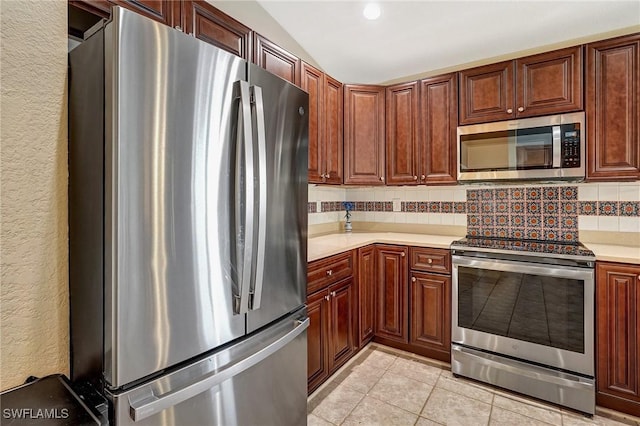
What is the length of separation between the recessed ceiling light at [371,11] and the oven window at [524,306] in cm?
189

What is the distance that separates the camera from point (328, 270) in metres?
2.18

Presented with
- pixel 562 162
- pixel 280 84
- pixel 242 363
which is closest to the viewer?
pixel 242 363

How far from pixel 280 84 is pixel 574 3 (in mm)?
2050

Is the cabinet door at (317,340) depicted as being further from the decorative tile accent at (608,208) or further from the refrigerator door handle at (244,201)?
the decorative tile accent at (608,208)

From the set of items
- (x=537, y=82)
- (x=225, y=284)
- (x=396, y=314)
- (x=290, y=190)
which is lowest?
(x=396, y=314)

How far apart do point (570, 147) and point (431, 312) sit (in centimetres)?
151

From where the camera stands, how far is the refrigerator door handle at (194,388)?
922 millimetres

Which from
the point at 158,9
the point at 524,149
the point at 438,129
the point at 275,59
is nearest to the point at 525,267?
the point at 524,149

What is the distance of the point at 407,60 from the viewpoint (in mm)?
2848

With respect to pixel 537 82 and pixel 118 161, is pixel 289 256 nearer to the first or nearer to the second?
pixel 118 161

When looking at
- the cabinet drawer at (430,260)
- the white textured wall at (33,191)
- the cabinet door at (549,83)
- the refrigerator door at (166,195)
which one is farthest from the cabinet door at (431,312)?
the white textured wall at (33,191)

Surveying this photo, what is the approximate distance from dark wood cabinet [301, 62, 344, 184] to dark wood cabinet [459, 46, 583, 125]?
1.01m

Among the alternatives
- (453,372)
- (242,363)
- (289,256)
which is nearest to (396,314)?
(453,372)

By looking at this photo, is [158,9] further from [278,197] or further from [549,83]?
[549,83]
